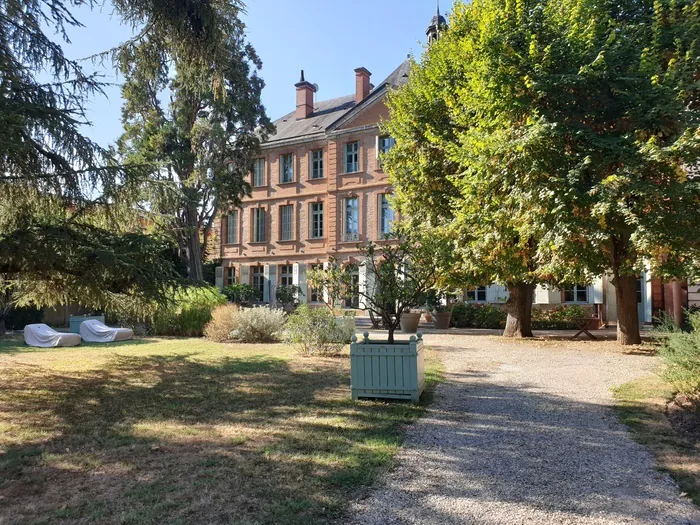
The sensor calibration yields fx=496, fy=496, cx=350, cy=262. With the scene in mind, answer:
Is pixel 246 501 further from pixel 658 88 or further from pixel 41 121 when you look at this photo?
pixel 658 88

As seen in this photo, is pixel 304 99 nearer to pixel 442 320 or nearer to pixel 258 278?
pixel 258 278

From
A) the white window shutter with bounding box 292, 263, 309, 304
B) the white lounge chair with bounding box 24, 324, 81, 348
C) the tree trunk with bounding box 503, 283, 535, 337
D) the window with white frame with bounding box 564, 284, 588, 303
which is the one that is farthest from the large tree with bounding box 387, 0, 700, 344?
the white window shutter with bounding box 292, 263, 309, 304

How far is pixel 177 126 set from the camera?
22219 mm

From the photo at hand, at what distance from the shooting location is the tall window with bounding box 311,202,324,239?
27561mm

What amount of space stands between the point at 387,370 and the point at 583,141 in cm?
680

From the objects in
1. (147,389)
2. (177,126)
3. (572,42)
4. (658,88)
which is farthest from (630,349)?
(177,126)

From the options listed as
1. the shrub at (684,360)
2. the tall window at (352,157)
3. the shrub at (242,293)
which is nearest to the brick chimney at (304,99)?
the tall window at (352,157)

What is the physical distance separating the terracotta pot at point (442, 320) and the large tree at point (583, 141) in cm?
658

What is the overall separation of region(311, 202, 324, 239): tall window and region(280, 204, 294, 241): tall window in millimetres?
1326

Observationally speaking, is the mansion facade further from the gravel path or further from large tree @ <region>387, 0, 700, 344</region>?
the gravel path

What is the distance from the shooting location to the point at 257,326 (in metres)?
13.3

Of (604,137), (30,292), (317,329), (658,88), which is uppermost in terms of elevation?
(658,88)

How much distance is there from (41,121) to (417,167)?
33.7 feet

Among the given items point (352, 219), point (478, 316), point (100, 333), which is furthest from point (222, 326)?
point (352, 219)
